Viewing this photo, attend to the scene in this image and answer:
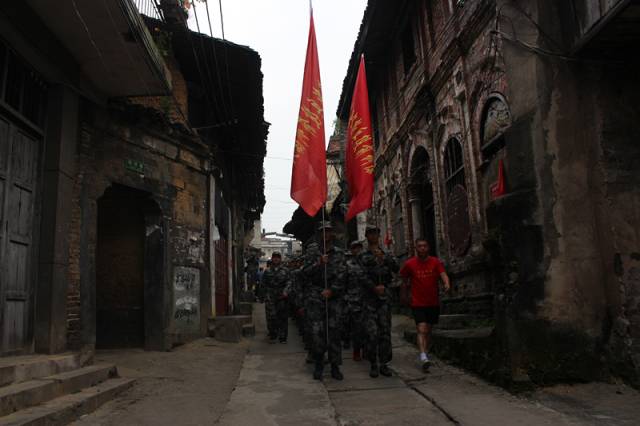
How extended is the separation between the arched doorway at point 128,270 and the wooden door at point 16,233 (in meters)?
2.52

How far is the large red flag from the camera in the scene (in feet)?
20.8

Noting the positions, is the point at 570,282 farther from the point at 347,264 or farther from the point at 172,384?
the point at 172,384

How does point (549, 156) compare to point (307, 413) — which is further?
point (549, 156)

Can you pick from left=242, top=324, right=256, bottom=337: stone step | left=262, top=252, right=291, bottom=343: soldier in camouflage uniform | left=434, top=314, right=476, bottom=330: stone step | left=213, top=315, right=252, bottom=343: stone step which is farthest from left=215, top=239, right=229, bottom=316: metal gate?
left=434, top=314, right=476, bottom=330: stone step

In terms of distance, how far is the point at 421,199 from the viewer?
475 inches

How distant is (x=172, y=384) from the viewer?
6125 millimetres

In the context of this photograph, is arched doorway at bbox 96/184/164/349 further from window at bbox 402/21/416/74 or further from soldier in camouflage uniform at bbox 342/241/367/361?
window at bbox 402/21/416/74

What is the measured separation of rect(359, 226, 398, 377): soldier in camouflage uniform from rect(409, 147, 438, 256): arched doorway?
533 cm

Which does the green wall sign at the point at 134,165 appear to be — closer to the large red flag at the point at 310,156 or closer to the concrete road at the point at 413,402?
the large red flag at the point at 310,156

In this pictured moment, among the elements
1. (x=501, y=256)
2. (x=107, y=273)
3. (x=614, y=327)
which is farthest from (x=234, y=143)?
(x=614, y=327)

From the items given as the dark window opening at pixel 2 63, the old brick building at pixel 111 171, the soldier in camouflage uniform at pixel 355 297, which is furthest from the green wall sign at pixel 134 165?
the soldier in camouflage uniform at pixel 355 297

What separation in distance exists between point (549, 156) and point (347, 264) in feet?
8.65

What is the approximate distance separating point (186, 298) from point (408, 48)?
7.76 m

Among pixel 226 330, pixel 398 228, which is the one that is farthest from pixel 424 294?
pixel 398 228
